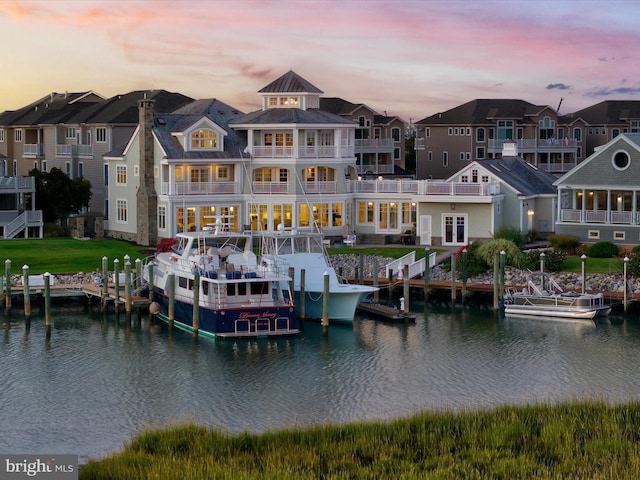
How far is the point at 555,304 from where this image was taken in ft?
180

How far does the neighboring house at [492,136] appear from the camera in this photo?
105 meters

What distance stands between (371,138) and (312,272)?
48.8 meters

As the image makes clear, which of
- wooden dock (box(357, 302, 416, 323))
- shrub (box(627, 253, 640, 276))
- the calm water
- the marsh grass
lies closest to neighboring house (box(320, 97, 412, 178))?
shrub (box(627, 253, 640, 276))

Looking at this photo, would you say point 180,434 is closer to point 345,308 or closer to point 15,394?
point 15,394

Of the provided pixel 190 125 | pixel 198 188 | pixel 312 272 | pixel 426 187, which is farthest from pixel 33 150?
pixel 312 272

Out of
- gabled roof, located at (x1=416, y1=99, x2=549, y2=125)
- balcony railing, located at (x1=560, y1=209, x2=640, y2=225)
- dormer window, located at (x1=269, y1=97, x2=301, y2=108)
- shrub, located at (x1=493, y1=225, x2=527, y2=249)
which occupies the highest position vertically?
gabled roof, located at (x1=416, y1=99, x2=549, y2=125)

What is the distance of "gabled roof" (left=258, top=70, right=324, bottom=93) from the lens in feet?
238

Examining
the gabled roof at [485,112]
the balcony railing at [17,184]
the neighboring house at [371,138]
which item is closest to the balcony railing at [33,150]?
the balcony railing at [17,184]

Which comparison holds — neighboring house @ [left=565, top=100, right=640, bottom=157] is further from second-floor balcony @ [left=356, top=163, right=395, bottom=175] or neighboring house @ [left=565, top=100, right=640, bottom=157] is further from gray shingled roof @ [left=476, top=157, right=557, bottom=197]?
gray shingled roof @ [left=476, top=157, right=557, bottom=197]

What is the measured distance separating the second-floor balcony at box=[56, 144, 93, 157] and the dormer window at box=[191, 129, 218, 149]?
15.6 meters

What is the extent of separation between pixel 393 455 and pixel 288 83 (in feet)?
150

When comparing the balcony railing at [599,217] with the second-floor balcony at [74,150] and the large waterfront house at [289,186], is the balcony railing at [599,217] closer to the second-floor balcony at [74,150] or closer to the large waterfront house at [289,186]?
the large waterfront house at [289,186]

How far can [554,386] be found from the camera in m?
42.3

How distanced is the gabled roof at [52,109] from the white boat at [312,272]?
36.9 meters
